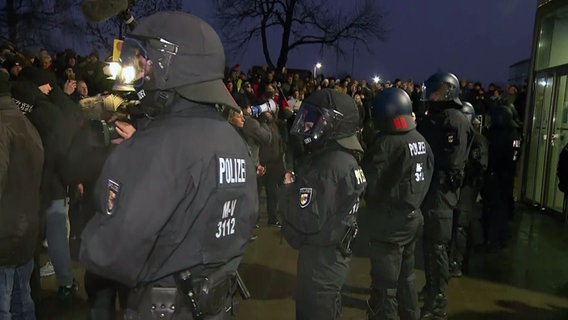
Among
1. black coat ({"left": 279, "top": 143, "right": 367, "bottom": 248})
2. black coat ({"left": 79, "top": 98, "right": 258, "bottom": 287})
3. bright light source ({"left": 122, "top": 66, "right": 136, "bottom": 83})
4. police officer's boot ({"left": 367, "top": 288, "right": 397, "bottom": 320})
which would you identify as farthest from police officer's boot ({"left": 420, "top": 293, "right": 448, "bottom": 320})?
bright light source ({"left": 122, "top": 66, "right": 136, "bottom": 83})

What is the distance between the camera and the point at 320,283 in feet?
10.8

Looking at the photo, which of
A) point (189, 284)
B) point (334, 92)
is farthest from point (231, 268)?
point (334, 92)

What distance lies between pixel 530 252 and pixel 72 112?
647 centimetres

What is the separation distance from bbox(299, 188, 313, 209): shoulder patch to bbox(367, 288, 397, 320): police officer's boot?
129 cm

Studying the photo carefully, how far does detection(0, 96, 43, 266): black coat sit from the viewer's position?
336 cm

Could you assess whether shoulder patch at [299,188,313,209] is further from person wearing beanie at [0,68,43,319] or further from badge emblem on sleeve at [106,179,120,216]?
person wearing beanie at [0,68,43,319]

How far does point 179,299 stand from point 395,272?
248 cm

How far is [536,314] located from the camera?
5.20 metres

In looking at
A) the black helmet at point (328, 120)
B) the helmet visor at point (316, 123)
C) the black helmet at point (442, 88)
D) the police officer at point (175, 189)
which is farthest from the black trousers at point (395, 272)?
the police officer at point (175, 189)

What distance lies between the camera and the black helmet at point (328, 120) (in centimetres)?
349

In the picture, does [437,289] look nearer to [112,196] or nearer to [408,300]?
[408,300]

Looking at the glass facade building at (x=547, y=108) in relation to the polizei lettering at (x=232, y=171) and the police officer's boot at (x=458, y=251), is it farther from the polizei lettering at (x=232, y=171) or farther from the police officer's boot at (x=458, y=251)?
the polizei lettering at (x=232, y=171)

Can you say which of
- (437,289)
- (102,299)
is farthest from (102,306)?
(437,289)

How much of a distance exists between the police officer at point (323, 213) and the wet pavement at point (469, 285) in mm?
1660
